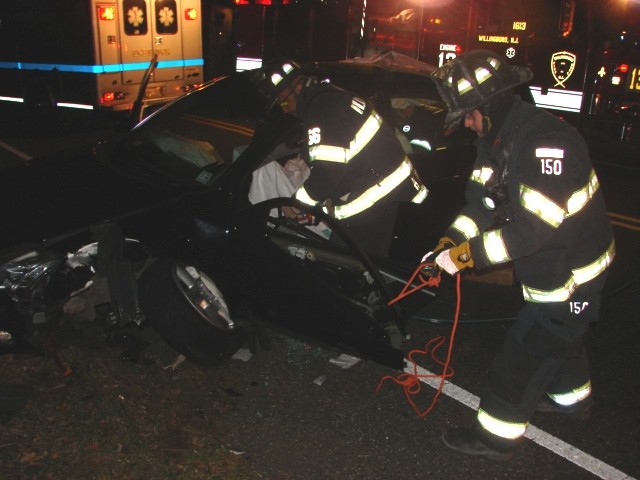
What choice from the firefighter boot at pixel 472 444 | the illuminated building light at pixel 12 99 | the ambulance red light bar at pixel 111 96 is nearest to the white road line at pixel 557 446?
the firefighter boot at pixel 472 444

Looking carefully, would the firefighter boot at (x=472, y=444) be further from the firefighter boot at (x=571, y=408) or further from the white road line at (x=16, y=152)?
the white road line at (x=16, y=152)

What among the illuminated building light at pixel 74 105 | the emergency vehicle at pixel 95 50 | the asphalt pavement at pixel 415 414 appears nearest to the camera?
the asphalt pavement at pixel 415 414

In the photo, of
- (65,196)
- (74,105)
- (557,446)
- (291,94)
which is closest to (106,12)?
(74,105)

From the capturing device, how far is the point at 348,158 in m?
3.65

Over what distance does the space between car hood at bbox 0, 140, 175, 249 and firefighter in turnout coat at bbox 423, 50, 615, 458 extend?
5.59ft

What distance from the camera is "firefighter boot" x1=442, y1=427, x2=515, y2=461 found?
323 cm

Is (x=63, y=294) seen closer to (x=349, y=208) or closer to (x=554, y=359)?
(x=349, y=208)

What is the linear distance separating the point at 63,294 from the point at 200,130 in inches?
54.4

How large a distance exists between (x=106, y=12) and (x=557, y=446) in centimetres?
860

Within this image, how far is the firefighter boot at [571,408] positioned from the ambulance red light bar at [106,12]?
27.3 ft

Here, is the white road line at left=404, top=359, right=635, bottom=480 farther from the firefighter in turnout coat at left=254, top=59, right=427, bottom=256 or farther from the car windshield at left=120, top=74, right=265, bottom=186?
the car windshield at left=120, top=74, right=265, bottom=186

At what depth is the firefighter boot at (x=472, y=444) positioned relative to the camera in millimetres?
3232

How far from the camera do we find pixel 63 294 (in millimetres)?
3402

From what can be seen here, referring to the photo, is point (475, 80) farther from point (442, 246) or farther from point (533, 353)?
point (533, 353)
